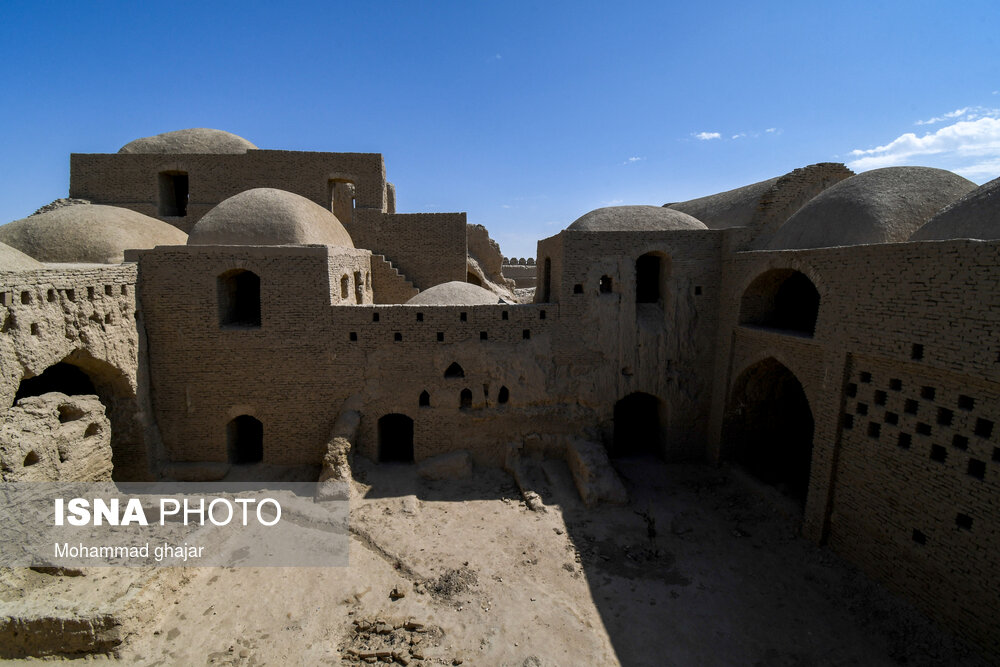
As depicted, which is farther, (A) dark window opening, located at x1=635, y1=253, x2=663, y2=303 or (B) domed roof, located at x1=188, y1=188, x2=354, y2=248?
(A) dark window opening, located at x1=635, y1=253, x2=663, y2=303

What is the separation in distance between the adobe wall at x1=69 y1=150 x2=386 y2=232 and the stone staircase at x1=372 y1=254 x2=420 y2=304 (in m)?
3.27

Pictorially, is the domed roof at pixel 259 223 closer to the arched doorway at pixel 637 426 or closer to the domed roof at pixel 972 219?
the arched doorway at pixel 637 426

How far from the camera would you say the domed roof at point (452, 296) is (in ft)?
39.5

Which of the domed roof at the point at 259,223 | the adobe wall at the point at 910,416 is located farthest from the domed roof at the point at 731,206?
the domed roof at the point at 259,223

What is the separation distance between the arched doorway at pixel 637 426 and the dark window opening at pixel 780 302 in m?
2.97

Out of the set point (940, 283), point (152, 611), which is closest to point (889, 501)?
point (940, 283)

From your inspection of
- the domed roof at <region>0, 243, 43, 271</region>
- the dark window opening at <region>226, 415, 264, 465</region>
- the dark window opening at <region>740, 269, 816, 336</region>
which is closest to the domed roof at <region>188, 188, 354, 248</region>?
the domed roof at <region>0, 243, 43, 271</region>

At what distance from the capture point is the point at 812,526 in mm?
8484

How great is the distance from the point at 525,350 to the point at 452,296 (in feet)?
7.94

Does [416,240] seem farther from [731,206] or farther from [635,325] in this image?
[731,206]

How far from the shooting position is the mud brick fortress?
762 centimetres

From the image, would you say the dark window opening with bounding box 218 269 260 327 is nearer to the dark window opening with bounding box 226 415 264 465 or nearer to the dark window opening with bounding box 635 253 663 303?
the dark window opening with bounding box 226 415 264 465

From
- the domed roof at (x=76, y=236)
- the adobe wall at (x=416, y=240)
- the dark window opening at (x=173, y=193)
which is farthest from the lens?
the dark window opening at (x=173, y=193)

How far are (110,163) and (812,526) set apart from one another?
20051 mm
